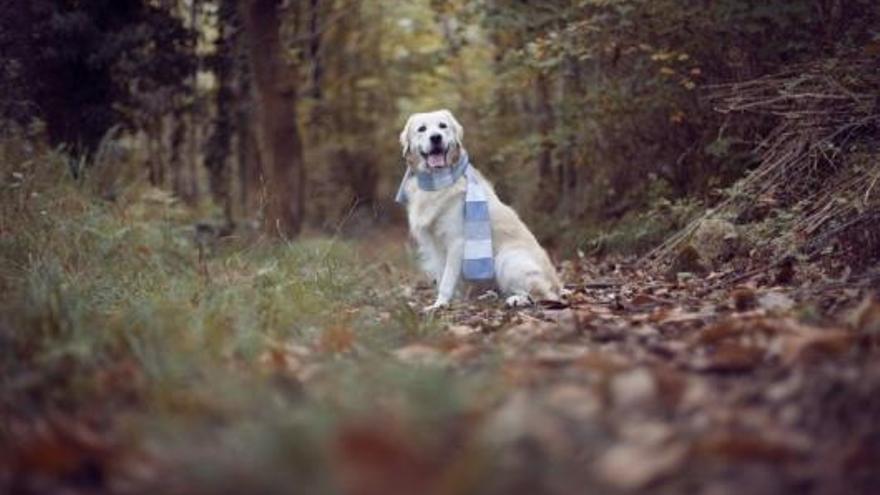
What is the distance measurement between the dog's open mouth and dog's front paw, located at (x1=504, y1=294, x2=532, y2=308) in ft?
3.30

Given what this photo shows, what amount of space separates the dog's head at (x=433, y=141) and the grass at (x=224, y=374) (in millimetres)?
866

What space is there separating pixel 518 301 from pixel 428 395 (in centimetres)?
357

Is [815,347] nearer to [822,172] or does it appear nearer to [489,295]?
[822,172]

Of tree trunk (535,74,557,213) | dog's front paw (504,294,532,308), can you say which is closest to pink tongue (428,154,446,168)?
dog's front paw (504,294,532,308)

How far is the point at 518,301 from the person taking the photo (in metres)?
5.85

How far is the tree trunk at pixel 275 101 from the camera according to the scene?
415 inches

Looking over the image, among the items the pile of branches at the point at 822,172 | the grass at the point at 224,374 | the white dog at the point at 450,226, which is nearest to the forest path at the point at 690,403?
the grass at the point at 224,374

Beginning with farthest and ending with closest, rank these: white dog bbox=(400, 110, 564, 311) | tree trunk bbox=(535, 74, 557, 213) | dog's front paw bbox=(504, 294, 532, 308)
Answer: tree trunk bbox=(535, 74, 557, 213)
white dog bbox=(400, 110, 564, 311)
dog's front paw bbox=(504, 294, 532, 308)

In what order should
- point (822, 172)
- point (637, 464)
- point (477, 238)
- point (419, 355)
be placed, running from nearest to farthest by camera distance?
1. point (637, 464)
2. point (419, 355)
3. point (822, 172)
4. point (477, 238)

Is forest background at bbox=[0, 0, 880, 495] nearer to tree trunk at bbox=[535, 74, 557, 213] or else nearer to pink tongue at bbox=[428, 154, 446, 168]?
tree trunk at bbox=[535, 74, 557, 213]

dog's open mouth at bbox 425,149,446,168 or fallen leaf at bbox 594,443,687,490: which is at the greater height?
dog's open mouth at bbox 425,149,446,168

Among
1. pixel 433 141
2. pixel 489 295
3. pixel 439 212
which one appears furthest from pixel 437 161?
pixel 489 295

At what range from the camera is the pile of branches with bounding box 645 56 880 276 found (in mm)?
5020

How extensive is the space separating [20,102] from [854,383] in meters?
7.82
